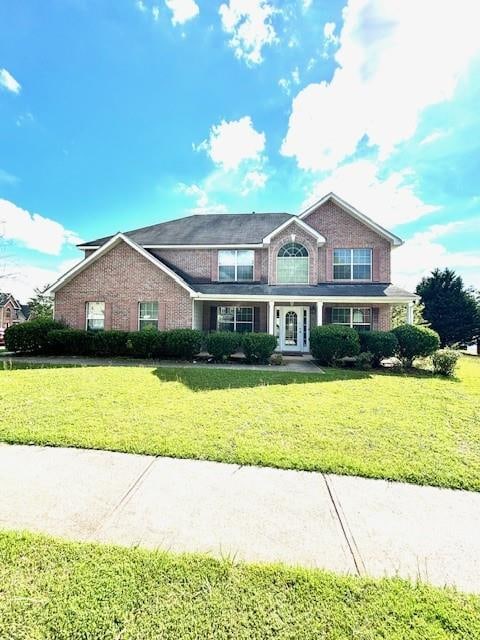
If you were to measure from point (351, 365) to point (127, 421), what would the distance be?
34.4 feet

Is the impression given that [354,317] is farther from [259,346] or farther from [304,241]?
[259,346]

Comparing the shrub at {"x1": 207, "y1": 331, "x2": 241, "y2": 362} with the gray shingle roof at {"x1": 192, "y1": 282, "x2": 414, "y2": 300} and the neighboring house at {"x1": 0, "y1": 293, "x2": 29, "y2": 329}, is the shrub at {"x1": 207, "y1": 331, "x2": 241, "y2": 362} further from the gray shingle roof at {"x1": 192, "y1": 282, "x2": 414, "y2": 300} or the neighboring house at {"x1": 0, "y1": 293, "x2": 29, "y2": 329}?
the neighboring house at {"x1": 0, "y1": 293, "x2": 29, "y2": 329}

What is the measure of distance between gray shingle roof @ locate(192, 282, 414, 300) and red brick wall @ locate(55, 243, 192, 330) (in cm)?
196

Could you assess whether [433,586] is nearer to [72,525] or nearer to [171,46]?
[72,525]

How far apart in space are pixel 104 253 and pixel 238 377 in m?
10.6

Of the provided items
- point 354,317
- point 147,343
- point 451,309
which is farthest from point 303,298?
point 451,309

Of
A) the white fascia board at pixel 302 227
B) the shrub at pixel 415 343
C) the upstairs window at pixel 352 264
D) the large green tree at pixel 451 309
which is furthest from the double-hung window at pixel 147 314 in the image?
the large green tree at pixel 451 309

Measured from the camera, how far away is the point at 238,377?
9.83m

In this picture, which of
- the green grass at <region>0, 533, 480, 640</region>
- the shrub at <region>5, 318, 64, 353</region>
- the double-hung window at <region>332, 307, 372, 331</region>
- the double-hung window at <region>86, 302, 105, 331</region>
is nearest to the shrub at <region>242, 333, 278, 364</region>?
the double-hung window at <region>332, 307, 372, 331</region>

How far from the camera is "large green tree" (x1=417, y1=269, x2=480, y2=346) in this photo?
27.8m

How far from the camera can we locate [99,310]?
15836 mm

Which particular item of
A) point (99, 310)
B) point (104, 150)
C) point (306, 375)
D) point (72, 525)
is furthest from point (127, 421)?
point (104, 150)

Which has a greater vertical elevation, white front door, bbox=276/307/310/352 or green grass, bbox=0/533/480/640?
white front door, bbox=276/307/310/352

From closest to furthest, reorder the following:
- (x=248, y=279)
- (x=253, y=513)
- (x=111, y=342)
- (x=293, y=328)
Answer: (x=253, y=513)
(x=111, y=342)
(x=293, y=328)
(x=248, y=279)
